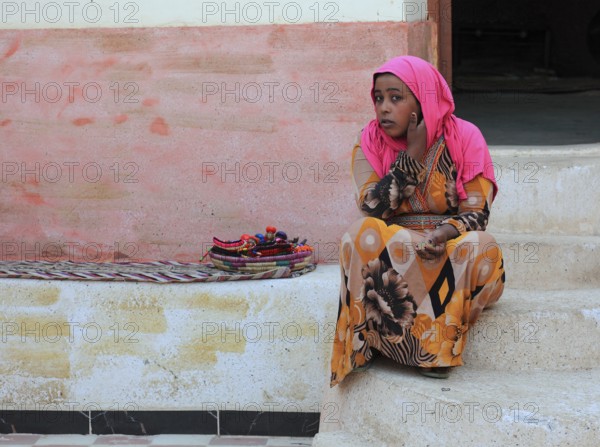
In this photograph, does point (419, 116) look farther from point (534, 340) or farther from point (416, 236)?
point (534, 340)

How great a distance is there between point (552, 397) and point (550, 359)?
40cm

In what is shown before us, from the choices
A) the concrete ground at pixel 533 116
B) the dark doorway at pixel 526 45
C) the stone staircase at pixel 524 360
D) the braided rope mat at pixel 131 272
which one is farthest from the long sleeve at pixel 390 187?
the dark doorway at pixel 526 45

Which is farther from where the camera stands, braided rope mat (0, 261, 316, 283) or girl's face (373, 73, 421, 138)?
braided rope mat (0, 261, 316, 283)

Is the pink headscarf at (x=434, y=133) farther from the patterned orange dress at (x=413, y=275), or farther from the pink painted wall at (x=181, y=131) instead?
the pink painted wall at (x=181, y=131)

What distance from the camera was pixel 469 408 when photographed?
3352mm

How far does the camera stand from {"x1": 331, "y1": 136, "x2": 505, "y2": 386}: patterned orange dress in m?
3.56

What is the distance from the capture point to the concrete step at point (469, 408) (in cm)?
329

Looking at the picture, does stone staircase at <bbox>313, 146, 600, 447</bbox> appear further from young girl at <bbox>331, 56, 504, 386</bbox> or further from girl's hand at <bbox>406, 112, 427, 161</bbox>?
girl's hand at <bbox>406, 112, 427, 161</bbox>

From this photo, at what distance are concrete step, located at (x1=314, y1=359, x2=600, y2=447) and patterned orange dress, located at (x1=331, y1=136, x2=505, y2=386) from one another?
85 mm

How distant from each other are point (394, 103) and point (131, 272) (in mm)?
1656

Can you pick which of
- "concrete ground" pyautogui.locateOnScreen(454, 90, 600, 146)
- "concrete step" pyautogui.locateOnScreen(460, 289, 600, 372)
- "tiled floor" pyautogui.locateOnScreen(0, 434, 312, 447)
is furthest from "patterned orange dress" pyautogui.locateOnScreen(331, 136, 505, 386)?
"concrete ground" pyautogui.locateOnScreen(454, 90, 600, 146)

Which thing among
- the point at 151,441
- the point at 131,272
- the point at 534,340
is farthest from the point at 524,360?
the point at 131,272

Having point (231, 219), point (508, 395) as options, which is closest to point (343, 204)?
point (231, 219)

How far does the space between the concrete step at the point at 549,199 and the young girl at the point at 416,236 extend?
0.92 m
